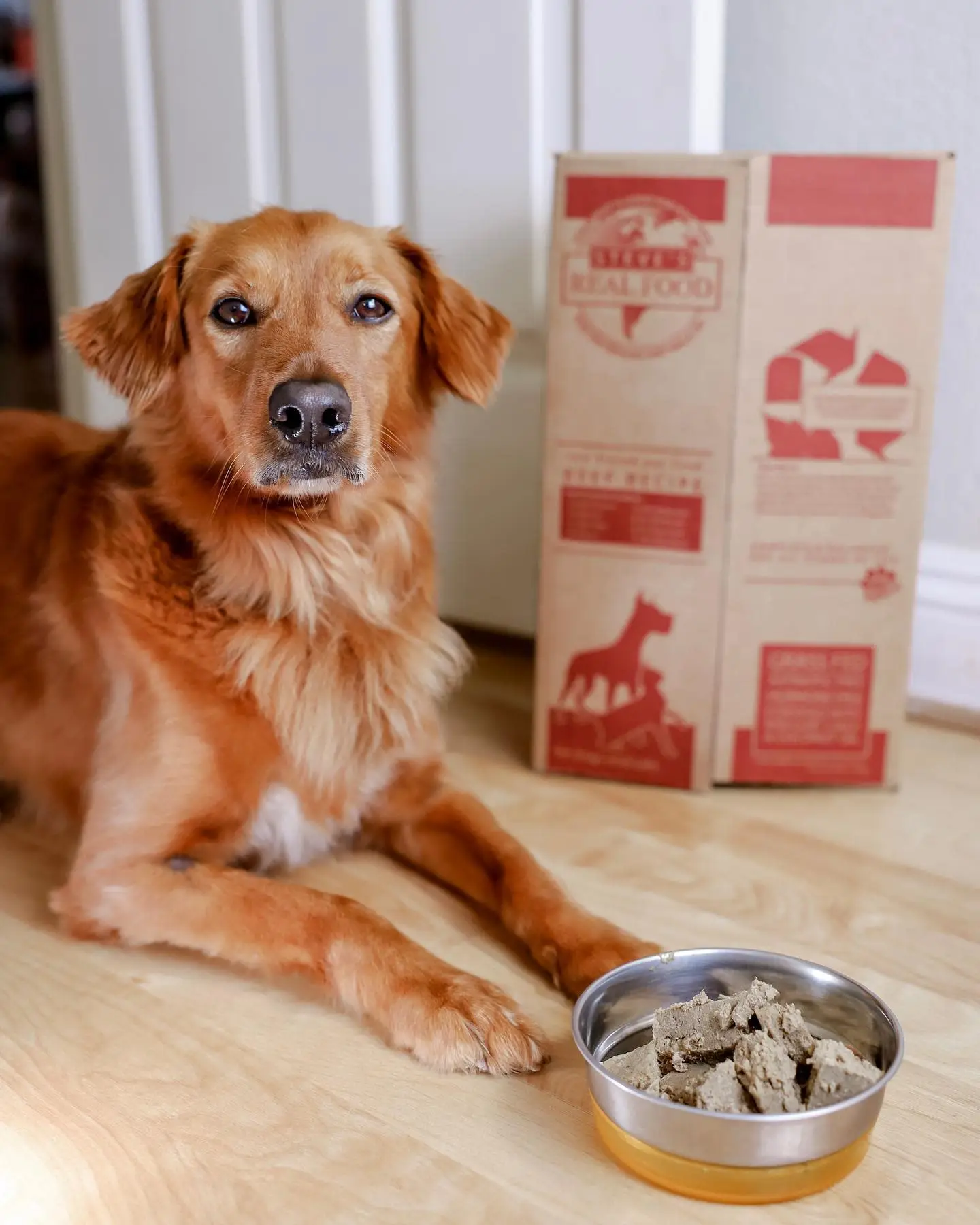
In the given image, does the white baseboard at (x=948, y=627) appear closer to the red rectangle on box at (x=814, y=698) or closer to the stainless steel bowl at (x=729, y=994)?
the red rectangle on box at (x=814, y=698)

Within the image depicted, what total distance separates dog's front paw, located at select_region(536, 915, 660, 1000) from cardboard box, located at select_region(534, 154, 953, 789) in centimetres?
58

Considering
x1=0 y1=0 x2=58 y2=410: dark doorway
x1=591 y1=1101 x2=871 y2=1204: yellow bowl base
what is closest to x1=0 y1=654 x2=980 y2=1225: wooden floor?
x1=591 y1=1101 x2=871 y2=1204: yellow bowl base

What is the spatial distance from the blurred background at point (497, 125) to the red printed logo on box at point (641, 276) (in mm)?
129

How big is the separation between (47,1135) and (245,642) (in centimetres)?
62

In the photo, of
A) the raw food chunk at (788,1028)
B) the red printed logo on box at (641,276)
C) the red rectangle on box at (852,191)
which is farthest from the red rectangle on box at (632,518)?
the raw food chunk at (788,1028)

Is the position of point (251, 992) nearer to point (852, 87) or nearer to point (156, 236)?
point (852, 87)

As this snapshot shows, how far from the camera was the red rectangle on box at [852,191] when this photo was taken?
1.74 m

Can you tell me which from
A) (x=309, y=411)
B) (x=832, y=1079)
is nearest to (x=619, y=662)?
(x=309, y=411)

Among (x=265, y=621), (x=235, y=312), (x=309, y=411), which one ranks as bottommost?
(x=265, y=621)

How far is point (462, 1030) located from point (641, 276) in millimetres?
1094

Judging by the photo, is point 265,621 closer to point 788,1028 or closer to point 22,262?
point 788,1028

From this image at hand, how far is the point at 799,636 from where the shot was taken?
6.31 ft

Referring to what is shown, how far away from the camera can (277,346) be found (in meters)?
1.51

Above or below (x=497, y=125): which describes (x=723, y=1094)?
below
